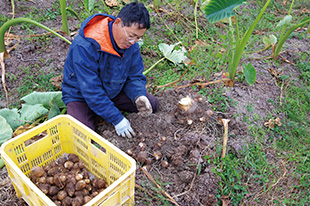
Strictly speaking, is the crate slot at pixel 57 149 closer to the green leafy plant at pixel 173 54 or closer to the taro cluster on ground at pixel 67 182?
the taro cluster on ground at pixel 67 182

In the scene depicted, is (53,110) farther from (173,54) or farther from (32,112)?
(173,54)

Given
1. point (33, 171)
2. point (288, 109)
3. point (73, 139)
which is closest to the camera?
point (33, 171)

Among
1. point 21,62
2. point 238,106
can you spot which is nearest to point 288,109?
point 238,106

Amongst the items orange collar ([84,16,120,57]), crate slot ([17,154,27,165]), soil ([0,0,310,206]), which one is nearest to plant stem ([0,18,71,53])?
soil ([0,0,310,206])

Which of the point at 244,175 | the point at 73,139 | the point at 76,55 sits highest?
the point at 76,55

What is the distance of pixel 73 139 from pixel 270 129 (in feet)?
4.99

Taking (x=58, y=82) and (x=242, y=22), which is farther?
(x=242, y=22)

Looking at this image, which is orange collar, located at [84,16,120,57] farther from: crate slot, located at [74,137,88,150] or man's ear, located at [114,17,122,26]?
crate slot, located at [74,137,88,150]

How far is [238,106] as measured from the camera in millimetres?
2025

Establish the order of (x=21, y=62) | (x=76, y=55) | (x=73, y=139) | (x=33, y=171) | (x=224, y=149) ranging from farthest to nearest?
(x=21, y=62)
(x=224, y=149)
(x=76, y=55)
(x=73, y=139)
(x=33, y=171)

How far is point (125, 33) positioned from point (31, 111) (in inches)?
36.3

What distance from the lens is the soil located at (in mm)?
1486

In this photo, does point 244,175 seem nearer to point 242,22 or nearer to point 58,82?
point 58,82

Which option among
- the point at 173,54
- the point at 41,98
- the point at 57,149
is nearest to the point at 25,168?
the point at 57,149
